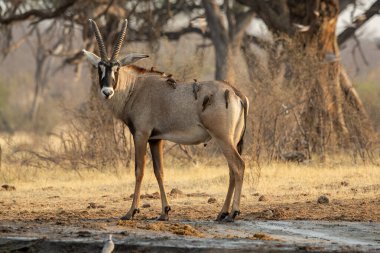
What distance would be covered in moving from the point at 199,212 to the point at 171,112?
1.53 meters

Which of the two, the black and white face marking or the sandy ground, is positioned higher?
the black and white face marking

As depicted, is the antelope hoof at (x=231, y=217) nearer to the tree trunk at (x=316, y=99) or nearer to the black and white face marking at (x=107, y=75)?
the black and white face marking at (x=107, y=75)

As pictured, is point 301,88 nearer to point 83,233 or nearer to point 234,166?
point 234,166

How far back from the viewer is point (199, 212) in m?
10.5

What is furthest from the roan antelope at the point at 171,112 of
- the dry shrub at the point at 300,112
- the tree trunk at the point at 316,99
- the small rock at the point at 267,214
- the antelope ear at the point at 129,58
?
the tree trunk at the point at 316,99

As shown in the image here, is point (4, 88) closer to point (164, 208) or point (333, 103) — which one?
point (333, 103)

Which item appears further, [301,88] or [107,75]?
[301,88]

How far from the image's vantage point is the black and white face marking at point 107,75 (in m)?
9.51

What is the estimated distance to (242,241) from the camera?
769 centimetres

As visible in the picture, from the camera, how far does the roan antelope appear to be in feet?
30.4

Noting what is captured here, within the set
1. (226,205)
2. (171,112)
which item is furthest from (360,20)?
(226,205)

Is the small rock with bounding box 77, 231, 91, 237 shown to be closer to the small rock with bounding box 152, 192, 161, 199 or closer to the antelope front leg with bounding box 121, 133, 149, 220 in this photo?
the antelope front leg with bounding box 121, 133, 149, 220

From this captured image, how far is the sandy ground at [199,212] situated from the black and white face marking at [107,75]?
4.30 feet

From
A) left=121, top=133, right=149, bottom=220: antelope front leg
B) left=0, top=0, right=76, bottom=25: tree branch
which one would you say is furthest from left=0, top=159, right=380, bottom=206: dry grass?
left=0, top=0, right=76, bottom=25: tree branch
